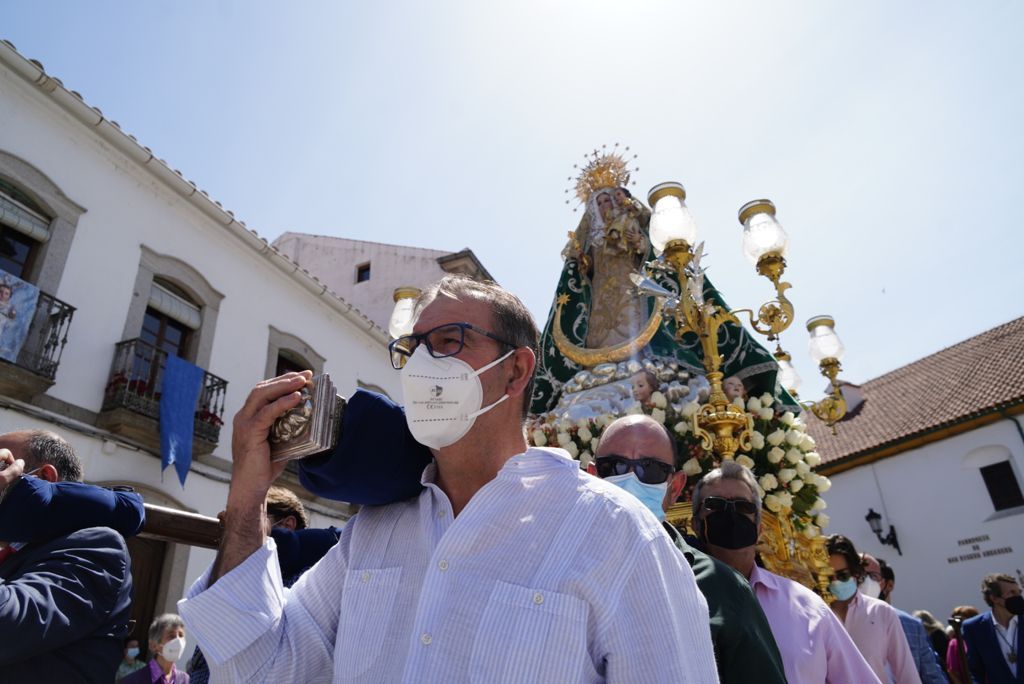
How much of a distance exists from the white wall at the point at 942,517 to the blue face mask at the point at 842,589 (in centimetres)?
1395

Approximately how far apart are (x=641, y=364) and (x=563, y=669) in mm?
3549

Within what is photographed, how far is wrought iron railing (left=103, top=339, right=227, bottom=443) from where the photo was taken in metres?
9.32

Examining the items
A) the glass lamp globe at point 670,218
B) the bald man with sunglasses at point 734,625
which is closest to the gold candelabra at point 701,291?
Result: the glass lamp globe at point 670,218

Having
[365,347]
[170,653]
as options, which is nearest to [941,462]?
[365,347]

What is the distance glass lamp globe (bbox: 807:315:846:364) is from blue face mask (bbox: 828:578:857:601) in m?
2.47

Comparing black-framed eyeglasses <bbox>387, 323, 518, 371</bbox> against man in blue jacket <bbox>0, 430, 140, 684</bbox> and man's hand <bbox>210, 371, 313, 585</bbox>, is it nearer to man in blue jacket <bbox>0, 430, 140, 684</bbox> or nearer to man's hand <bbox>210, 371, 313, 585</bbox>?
man's hand <bbox>210, 371, 313, 585</bbox>

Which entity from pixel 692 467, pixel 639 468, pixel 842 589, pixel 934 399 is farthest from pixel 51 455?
pixel 934 399

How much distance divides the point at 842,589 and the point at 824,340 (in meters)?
2.64

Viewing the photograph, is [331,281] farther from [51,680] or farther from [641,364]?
[51,680]

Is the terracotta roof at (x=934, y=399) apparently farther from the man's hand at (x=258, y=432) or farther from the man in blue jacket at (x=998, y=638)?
the man's hand at (x=258, y=432)

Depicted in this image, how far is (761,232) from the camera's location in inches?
185

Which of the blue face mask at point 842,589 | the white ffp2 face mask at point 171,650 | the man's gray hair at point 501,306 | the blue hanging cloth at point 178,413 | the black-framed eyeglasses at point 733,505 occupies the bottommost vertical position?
the white ffp2 face mask at point 171,650

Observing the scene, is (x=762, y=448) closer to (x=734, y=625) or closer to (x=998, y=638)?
(x=734, y=625)

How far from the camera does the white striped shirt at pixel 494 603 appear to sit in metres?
1.10
